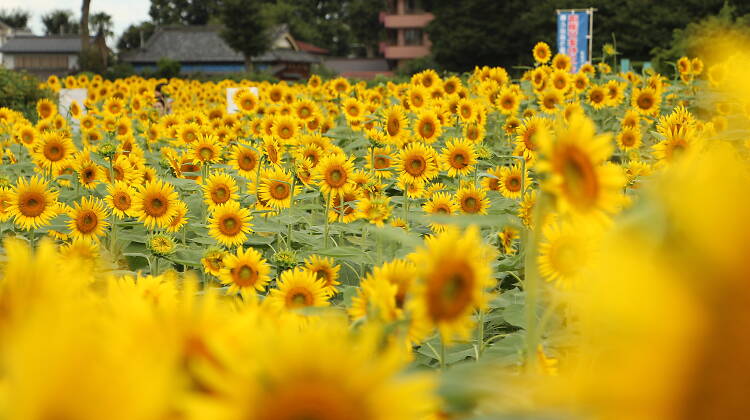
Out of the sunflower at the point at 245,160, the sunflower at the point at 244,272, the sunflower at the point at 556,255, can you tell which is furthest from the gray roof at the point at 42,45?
the sunflower at the point at 556,255

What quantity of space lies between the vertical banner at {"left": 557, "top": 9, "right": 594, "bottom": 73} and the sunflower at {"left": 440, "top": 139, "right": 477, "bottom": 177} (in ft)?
19.9

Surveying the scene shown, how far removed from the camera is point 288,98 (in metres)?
6.33

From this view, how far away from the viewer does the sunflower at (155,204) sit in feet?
9.95

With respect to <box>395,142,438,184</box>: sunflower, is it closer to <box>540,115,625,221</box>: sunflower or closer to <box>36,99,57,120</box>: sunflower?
<box>540,115,625,221</box>: sunflower

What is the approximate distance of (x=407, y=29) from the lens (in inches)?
2047

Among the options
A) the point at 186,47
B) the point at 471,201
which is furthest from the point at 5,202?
the point at 186,47

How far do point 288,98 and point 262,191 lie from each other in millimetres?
3156

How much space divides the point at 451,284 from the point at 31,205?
2.54m

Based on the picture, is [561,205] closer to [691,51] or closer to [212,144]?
[212,144]

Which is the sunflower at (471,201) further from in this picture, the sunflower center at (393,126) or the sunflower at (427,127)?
the sunflower at (427,127)

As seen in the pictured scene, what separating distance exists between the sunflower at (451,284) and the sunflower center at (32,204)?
246 cm

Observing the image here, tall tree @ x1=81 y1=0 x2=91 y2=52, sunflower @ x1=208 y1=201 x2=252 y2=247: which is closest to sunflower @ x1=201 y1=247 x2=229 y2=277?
sunflower @ x1=208 y1=201 x2=252 y2=247

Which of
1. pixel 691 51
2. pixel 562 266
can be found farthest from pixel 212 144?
pixel 691 51

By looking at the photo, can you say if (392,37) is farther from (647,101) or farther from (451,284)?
(451,284)
